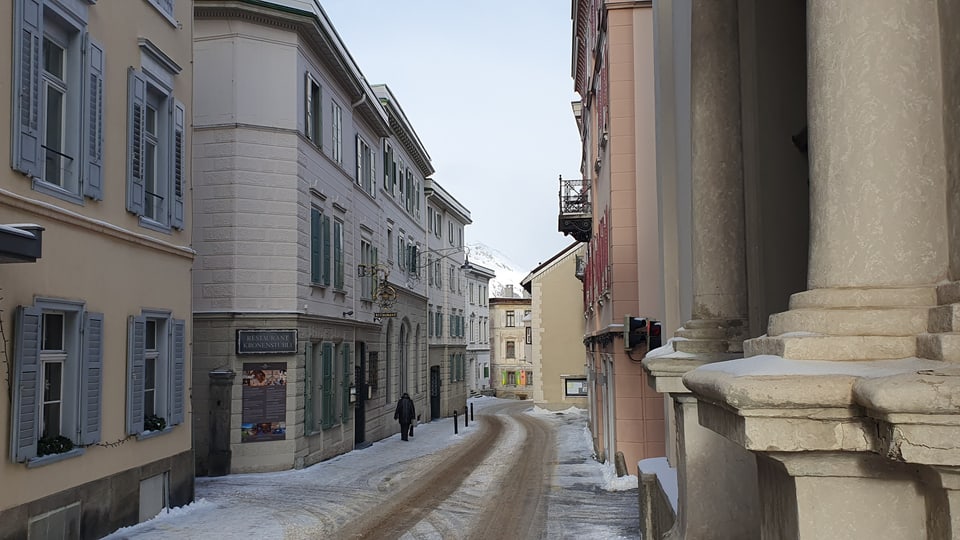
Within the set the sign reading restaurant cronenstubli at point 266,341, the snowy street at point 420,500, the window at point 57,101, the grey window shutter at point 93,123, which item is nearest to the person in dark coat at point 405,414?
A: the snowy street at point 420,500

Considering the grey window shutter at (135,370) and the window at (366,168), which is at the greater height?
the window at (366,168)

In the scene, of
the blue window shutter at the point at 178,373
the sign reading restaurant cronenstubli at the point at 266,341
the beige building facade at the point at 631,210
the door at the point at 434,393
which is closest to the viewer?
the blue window shutter at the point at 178,373

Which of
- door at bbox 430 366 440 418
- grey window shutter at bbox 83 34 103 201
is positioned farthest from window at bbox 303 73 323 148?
door at bbox 430 366 440 418

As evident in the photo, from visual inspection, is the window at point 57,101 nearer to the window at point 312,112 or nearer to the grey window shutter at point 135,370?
the grey window shutter at point 135,370

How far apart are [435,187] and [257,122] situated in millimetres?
21897

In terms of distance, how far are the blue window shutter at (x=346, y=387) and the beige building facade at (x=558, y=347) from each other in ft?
73.4

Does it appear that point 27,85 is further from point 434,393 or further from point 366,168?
point 434,393

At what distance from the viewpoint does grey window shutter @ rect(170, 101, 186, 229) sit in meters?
14.4

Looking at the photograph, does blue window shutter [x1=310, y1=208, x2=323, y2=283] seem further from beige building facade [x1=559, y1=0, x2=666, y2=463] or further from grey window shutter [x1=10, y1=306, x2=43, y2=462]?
grey window shutter [x1=10, y1=306, x2=43, y2=462]

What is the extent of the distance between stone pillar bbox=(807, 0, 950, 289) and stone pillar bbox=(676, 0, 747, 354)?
3.13m

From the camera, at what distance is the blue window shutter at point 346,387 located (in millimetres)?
24000

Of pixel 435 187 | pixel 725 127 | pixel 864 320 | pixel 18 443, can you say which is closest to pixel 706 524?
pixel 725 127

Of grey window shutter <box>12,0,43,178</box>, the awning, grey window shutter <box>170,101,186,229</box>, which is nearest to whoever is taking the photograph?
the awning

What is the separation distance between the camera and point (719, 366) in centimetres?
325
